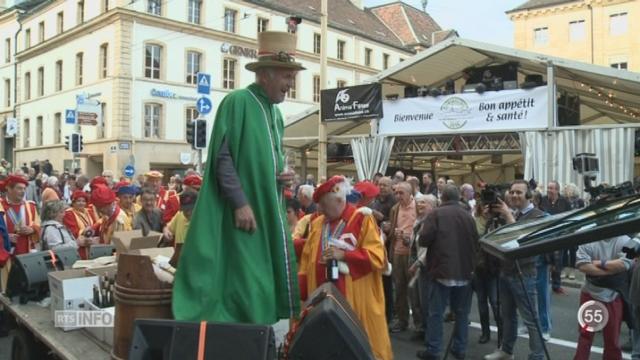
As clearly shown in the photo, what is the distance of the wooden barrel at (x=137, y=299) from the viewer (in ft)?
10.1

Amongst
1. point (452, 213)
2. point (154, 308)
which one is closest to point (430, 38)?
point (452, 213)

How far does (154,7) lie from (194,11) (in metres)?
2.53

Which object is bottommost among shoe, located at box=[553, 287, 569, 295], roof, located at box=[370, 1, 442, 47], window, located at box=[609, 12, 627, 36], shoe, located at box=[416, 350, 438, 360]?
shoe, located at box=[553, 287, 569, 295]

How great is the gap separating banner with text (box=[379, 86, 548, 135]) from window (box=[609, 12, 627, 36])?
3629cm

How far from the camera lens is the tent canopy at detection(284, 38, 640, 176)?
1281 centimetres

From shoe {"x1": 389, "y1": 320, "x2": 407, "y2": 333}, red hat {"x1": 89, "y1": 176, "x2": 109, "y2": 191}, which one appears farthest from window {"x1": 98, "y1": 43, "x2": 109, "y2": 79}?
shoe {"x1": 389, "y1": 320, "x2": 407, "y2": 333}

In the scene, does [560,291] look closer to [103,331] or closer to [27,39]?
[103,331]

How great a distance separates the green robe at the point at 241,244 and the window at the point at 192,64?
106ft

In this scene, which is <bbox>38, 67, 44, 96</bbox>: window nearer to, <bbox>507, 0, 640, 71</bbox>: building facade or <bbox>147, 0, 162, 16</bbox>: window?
<bbox>147, 0, 162, 16</bbox>: window

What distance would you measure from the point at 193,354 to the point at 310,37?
39.2 m

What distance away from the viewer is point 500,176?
78.0 feet

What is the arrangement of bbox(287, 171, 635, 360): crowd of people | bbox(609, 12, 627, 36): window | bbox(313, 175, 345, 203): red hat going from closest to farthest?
bbox(313, 175, 345, 203): red hat, bbox(287, 171, 635, 360): crowd of people, bbox(609, 12, 627, 36): window

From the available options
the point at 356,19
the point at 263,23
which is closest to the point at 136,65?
the point at 263,23

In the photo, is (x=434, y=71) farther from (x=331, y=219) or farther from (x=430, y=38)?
(x=430, y=38)
